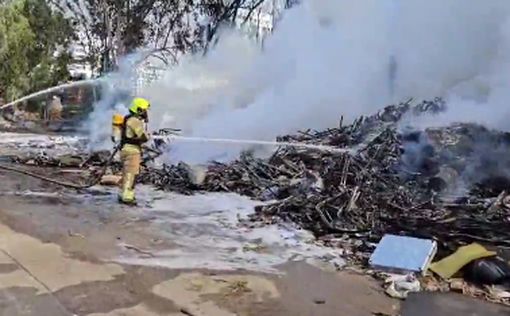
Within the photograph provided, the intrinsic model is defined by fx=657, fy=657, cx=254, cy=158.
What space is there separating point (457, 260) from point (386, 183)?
304 cm

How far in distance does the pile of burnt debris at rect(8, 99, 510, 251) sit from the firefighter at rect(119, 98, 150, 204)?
3.99 ft

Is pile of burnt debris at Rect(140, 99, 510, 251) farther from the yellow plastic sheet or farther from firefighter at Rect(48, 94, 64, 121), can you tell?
firefighter at Rect(48, 94, 64, 121)

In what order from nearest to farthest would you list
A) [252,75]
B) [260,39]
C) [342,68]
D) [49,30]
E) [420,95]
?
[420,95]
[342,68]
[252,75]
[260,39]
[49,30]

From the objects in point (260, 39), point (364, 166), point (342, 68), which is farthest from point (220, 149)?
point (260, 39)

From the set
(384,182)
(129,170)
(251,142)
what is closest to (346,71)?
(251,142)

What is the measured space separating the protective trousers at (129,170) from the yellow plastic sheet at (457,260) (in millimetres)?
4088

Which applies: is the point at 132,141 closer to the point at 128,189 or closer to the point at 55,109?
the point at 128,189

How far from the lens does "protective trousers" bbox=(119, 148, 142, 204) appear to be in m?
8.35

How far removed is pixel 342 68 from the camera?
603 inches

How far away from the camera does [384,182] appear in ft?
28.8

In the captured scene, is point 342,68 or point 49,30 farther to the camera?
point 49,30

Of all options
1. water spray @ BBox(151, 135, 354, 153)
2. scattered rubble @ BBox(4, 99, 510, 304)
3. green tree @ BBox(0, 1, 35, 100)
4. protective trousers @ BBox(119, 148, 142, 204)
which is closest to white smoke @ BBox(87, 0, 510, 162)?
water spray @ BBox(151, 135, 354, 153)

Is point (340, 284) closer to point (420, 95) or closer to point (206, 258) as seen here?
point (206, 258)

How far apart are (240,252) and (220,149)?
6052 millimetres
